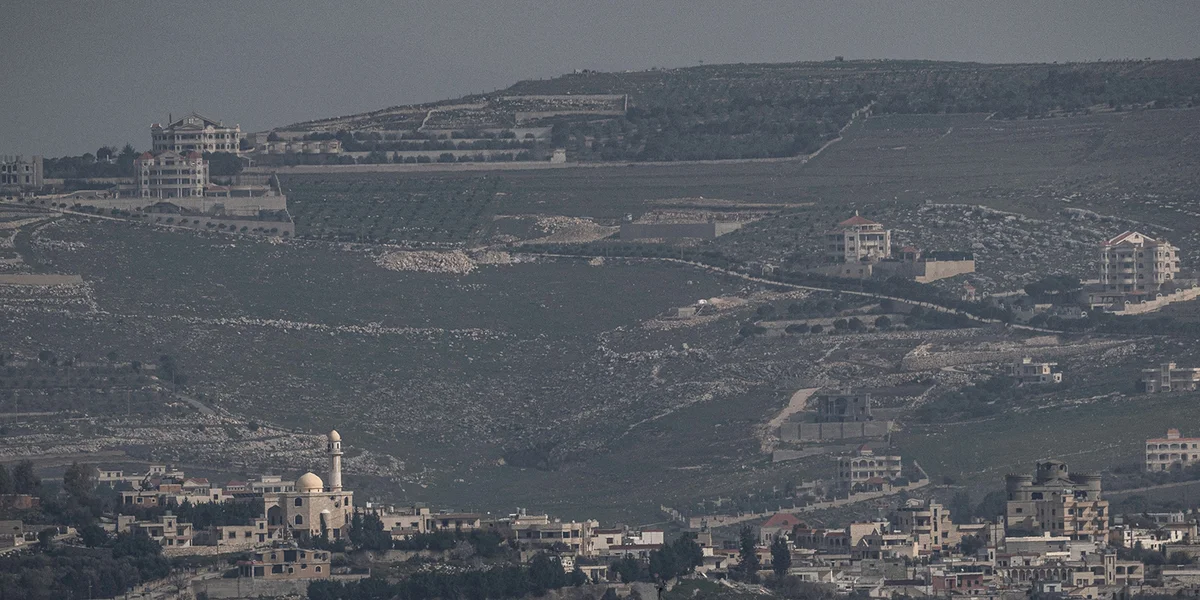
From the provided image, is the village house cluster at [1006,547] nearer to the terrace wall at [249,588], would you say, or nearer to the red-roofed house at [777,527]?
the red-roofed house at [777,527]

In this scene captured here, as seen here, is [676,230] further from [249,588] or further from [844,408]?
[249,588]

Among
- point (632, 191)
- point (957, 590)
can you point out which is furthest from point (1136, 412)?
point (632, 191)

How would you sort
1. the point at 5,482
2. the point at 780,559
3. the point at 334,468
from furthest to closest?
1. the point at 334,468
2. the point at 5,482
3. the point at 780,559

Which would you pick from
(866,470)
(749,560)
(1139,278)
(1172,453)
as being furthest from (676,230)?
(749,560)

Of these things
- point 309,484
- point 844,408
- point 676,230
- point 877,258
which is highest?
point 676,230

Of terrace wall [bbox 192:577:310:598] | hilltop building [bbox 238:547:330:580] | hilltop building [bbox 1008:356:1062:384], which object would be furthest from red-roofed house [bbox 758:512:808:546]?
hilltop building [bbox 1008:356:1062:384]

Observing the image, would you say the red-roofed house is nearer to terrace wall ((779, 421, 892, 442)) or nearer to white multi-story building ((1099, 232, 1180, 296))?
terrace wall ((779, 421, 892, 442))

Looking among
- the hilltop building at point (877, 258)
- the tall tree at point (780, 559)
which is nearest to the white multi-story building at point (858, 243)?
the hilltop building at point (877, 258)
